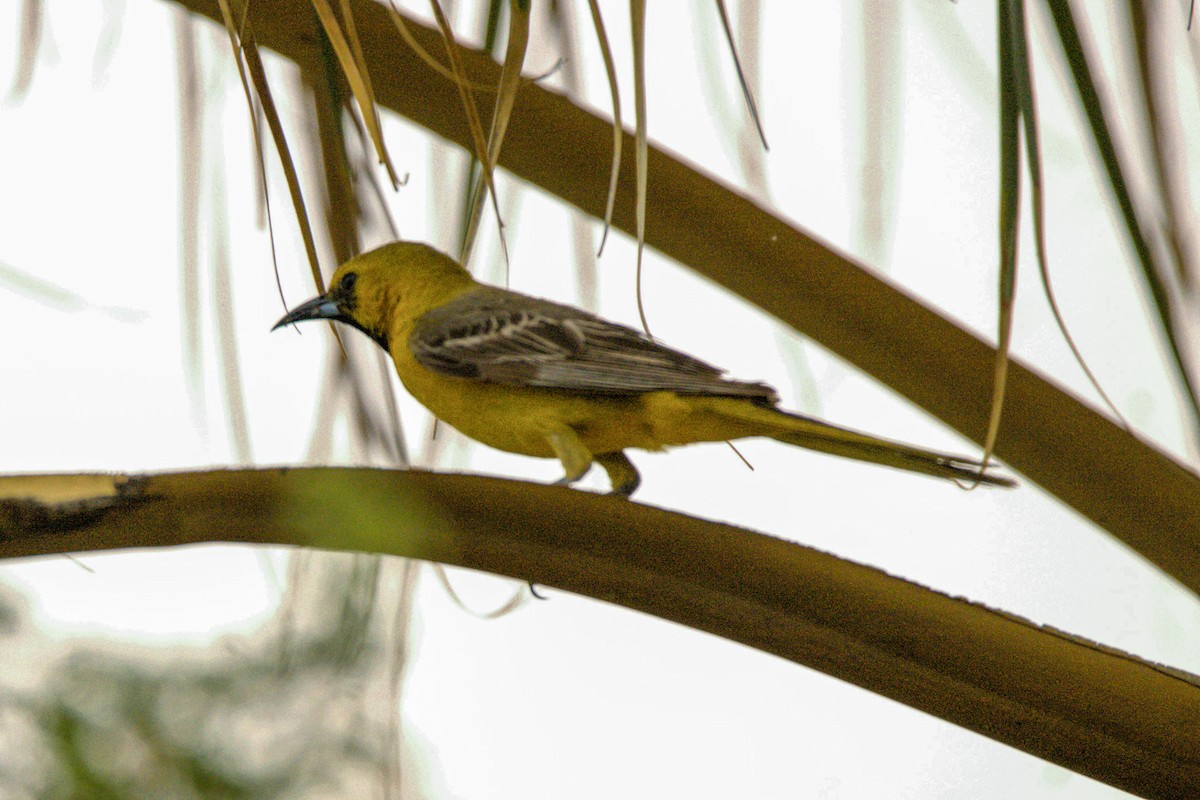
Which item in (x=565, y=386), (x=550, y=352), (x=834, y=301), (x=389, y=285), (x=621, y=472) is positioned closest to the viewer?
(x=834, y=301)

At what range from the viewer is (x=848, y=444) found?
2.02 m

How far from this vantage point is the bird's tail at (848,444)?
5.98 feet

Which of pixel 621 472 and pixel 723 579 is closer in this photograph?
pixel 723 579

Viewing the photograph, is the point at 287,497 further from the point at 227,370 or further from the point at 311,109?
the point at 311,109

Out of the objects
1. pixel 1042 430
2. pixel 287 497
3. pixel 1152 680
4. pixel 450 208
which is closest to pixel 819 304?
pixel 1042 430

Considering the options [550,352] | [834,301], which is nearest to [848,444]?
[834,301]

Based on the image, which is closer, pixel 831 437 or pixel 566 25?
pixel 831 437

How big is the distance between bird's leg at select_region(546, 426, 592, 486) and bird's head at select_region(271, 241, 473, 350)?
2.57 feet

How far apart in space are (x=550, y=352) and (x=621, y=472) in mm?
347

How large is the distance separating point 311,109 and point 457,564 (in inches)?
57.0

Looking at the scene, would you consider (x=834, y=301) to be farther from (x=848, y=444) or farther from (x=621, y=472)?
(x=621, y=472)

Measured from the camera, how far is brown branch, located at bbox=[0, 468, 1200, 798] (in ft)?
4.40

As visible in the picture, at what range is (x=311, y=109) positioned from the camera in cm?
259

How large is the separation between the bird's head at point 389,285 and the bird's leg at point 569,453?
783mm
